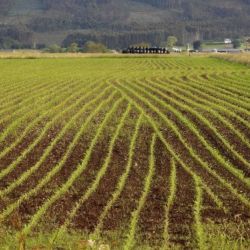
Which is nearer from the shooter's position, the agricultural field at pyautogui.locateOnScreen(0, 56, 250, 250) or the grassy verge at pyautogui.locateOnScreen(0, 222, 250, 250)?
the grassy verge at pyautogui.locateOnScreen(0, 222, 250, 250)

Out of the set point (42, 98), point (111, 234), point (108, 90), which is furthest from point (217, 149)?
point (108, 90)

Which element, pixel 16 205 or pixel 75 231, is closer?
pixel 75 231

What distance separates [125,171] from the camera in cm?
1694

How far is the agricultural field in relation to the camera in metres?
12.2

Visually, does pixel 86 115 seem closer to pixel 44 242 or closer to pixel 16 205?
pixel 16 205

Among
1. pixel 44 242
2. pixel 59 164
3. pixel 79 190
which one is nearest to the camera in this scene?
pixel 44 242

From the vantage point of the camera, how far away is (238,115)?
24.6 m

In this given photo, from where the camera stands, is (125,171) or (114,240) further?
(125,171)

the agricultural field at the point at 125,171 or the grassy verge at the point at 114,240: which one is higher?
the grassy verge at the point at 114,240

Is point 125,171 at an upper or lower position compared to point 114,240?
lower

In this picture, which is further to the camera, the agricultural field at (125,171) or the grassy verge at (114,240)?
the agricultural field at (125,171)

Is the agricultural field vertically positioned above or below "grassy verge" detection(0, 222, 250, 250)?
below

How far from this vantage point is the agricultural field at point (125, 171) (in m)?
12.2

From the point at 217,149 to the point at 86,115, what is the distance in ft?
24.1
